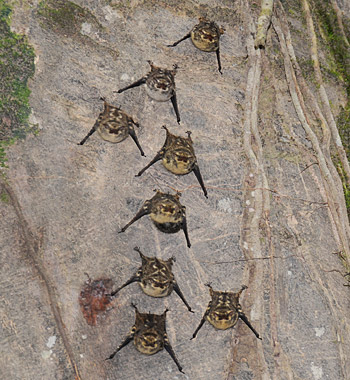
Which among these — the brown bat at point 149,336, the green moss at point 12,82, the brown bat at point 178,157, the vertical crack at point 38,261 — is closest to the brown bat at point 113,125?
the brown bat at point 178,157

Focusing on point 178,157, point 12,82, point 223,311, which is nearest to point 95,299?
point 223,311

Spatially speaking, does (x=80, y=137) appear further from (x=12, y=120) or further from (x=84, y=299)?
(x=84, y=299)

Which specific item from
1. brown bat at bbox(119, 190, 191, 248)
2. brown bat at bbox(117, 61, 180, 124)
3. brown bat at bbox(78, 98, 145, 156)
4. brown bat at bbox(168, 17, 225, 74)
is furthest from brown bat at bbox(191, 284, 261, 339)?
brown bat at bbox(168, 17, 225, 74)

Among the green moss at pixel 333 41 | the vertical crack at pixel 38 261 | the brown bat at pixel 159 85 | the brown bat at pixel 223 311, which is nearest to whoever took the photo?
the vertical crack at pixel 38 261

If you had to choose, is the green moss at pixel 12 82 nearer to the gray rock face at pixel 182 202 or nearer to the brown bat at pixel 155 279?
the gray rock face at pixel 182 202

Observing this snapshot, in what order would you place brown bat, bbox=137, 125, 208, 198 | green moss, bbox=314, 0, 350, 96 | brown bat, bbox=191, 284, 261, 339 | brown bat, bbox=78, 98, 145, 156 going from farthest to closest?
1. green moss, bbox=314, 0, 350, 96
2. brown bat, bbox=137, 125, 208, 198
3. brown bat, bbox=78, 98, 145, 156
4. brown bat, bbox=191, 284, 261, 339

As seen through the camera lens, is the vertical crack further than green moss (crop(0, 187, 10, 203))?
No

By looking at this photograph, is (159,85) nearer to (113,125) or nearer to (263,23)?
(113,125)

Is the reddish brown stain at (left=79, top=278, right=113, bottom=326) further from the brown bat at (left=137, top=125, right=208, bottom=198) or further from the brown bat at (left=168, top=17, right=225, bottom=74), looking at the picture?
the brown bat at (left=168, top=17, right=225, bottom=74)
